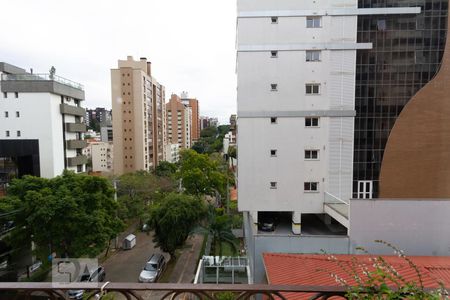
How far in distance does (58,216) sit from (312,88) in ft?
26.7

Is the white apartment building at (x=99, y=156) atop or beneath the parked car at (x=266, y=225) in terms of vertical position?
atop

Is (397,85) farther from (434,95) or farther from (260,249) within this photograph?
(260,249)

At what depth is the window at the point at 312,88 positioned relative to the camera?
26.1 feet

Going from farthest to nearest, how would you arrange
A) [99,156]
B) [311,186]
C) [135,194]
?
[99,156]
[135,194]
[311,186]

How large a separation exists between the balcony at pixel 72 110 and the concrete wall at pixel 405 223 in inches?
502

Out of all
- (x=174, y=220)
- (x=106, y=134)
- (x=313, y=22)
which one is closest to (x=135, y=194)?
(x=174, y=220)

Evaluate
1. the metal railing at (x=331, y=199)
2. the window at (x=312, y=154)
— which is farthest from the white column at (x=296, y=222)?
the window at (x=312, y=154)

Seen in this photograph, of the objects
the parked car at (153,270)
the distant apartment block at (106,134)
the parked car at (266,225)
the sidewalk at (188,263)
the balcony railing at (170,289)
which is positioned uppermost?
the distant apartment block at (106,134)

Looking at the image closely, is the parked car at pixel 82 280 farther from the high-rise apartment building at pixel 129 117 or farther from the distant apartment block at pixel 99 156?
the distant apartment block at pixel 99 156

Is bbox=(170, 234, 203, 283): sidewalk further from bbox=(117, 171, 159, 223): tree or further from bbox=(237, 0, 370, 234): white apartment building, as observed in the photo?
bbox=(237, 0, 370, 234): white apartment building

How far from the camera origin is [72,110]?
1271 centimetres

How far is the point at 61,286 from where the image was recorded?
1049 mm

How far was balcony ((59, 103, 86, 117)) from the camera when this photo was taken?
12.1 metres

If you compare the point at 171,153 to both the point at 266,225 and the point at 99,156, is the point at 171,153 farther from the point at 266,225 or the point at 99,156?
the point at 266,225
